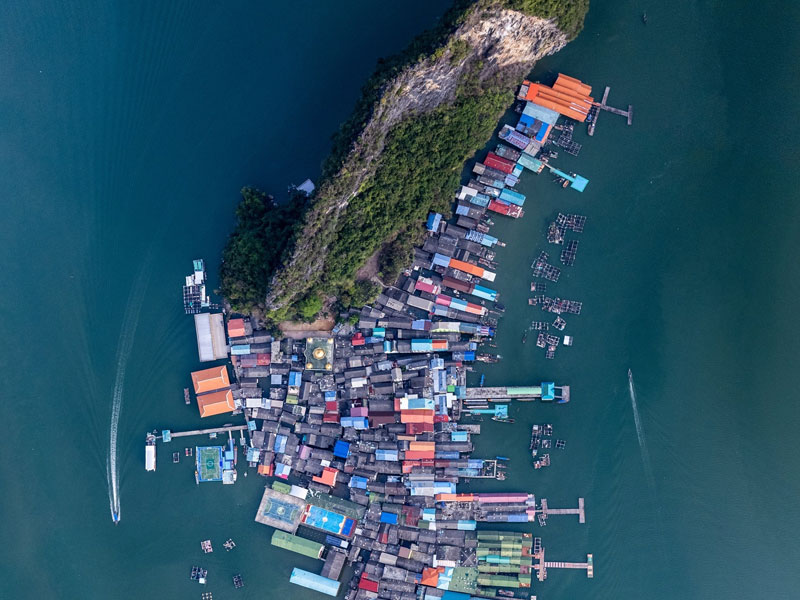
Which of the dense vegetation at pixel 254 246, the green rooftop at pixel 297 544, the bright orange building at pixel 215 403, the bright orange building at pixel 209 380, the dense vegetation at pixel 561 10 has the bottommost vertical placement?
the green rooftop at pixel 297 544

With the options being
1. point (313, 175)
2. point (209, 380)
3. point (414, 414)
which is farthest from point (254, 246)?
point (414, 414)

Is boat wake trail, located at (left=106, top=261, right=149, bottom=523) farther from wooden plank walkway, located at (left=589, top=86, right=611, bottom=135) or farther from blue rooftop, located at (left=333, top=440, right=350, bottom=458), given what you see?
wooden plank walkway, located at (left=589, top=86, right=611, bottom=135)

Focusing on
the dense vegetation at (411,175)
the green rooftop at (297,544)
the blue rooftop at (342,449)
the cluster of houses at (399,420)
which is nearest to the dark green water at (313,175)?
the green rooftop at (297,544)

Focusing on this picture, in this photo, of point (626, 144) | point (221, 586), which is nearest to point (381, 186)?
point (626, 144)

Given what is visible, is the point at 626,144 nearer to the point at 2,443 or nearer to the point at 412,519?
the point at 412,519

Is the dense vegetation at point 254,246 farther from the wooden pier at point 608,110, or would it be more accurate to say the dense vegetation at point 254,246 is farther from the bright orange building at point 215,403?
the wooden pier at point 608,110

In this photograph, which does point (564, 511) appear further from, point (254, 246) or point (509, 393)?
point (254, 246)
